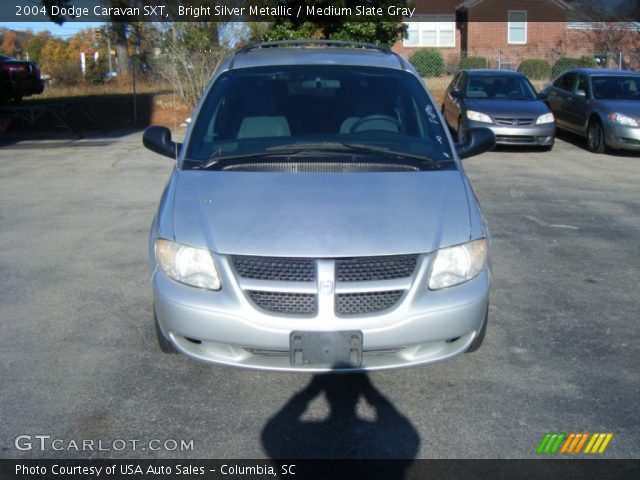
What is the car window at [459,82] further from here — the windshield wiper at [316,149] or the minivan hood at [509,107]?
the windshield wiper at [316,149]

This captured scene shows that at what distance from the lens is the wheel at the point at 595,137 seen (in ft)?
45.9

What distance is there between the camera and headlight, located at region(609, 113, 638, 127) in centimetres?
1330

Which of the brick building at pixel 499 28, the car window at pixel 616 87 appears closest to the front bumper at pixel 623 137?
the car window at pixel 616 87

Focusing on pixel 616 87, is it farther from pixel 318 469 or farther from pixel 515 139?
pixel 318 469

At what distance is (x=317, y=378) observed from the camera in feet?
13.9

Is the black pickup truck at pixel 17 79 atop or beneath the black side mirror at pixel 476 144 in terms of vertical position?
atop

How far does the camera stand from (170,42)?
21.5m

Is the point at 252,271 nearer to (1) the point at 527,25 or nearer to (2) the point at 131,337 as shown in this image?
(2) the point at 131,337

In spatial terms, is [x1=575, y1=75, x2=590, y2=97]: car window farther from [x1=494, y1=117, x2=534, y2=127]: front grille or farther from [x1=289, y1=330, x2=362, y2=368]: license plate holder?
[x1=289, y1=330, x2=362, y2=368]: license plate holder

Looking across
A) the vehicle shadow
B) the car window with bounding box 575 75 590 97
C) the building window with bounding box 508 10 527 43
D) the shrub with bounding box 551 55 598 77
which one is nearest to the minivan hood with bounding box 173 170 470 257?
the vehicle shadow

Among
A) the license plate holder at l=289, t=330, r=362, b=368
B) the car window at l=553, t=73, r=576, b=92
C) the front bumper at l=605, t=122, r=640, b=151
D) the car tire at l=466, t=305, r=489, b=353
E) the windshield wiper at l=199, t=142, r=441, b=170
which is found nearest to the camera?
the license plate holder at l=289, t=330, r=362, b=368

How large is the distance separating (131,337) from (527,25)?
118ft

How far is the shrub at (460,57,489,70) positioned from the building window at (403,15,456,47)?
463 inches

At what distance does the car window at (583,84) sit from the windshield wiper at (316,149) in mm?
11391
